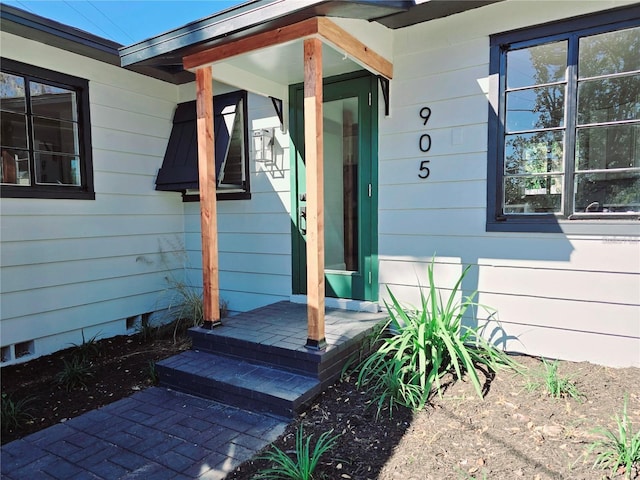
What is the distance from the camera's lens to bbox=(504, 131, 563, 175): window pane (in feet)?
9.88

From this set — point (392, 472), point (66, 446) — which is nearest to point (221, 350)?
point (66, 446)

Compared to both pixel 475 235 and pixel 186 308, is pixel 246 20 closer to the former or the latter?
pixel 475 235

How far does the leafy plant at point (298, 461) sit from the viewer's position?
190cm

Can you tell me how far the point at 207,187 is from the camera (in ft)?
11.0

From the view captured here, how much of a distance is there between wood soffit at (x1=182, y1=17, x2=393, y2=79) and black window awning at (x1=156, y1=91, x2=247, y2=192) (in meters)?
1.10

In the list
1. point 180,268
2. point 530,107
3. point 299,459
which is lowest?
point 299,459

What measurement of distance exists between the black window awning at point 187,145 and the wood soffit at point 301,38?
110 centimetres

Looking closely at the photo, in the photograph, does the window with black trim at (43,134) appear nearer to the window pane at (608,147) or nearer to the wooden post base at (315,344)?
the wooden post base at (315,344)

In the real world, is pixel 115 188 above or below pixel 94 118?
below

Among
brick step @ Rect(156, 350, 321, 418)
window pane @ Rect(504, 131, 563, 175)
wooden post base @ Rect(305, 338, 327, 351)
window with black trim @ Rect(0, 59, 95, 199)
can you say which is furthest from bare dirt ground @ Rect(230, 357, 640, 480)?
window with black trim @ Rect(0, 59, 95, 199)

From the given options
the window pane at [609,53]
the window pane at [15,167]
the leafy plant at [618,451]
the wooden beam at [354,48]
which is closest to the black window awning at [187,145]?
the window pane at [15,167]

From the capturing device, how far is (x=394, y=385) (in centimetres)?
253

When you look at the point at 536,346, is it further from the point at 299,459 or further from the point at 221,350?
the point at 221,350

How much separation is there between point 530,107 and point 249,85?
241cm
